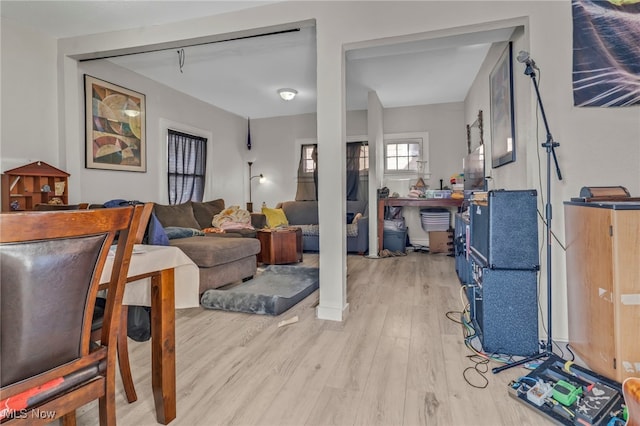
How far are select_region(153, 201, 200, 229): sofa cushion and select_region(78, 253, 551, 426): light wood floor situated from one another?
1681mm

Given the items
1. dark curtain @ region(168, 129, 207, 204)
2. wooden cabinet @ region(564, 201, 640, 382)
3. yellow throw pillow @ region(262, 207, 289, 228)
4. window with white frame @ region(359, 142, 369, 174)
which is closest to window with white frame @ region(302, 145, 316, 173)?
window with white frame @ region(359, 142, 369, 174)

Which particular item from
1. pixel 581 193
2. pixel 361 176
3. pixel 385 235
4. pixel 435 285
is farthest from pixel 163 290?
pixel 361 176

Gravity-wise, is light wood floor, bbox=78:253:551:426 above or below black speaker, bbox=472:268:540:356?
below

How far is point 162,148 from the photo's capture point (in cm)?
459

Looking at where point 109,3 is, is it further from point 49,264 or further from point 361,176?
point 361,176

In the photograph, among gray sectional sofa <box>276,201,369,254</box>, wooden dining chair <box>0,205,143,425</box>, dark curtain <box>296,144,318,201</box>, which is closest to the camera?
wooden dining chair <box>0,205,143,425</box>

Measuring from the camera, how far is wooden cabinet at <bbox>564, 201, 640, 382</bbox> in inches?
59.6

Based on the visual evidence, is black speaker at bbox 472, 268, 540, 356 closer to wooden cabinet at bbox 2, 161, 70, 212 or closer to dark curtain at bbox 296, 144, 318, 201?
wooden cabinet at bbox 2, 161, 70, 212

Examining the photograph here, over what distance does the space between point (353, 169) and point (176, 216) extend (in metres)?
3.18

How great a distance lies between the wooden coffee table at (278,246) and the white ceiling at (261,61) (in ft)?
6.65

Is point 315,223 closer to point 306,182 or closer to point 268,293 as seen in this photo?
point 306,182

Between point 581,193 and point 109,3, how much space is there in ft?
11.8

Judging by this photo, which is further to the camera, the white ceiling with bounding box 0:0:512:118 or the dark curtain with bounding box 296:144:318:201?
the dark curtain with bounding box 296:144:318:201

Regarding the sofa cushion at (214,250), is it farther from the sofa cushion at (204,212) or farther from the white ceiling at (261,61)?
the white ceiling at (261,61)
